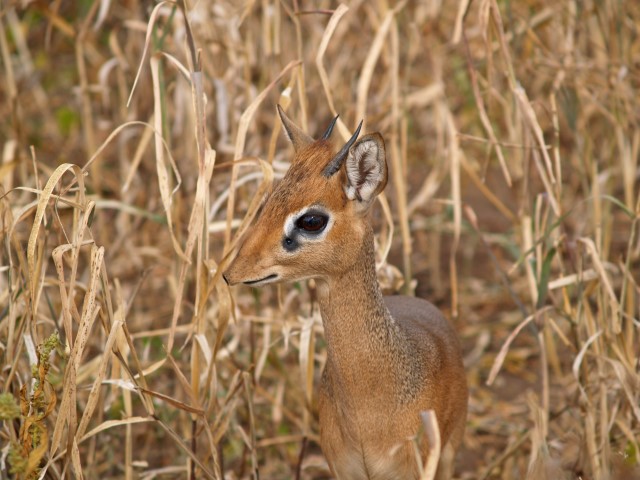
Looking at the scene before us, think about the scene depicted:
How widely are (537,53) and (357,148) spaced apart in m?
1.85

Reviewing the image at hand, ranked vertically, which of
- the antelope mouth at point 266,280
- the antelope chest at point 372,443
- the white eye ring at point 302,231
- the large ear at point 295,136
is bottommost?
the antelope chest at point 372,443

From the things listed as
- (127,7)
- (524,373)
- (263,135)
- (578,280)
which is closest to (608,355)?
(578,280)

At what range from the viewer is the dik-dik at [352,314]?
7.58 feet

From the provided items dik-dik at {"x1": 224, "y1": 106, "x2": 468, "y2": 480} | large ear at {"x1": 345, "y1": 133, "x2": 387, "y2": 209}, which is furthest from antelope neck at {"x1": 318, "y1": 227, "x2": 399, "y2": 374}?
large ear at {"x1": 345, "y1": 133, "x2": 387, "y2": 209}

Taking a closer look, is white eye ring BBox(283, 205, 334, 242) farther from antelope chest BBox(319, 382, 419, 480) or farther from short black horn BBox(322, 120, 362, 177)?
antelope chest BBox(319, 382, 419, 480)

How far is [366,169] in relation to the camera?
2.35 meters

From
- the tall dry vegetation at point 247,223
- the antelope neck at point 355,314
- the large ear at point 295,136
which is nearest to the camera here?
the antelope neck at point 355,314

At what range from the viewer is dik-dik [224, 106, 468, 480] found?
2.31m

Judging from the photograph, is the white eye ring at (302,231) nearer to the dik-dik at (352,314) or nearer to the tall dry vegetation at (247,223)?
the dik-dik at (352,314)

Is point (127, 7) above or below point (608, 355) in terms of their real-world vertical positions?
above

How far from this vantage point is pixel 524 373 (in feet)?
Answer: 14.0

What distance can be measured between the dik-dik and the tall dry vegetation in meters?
0.29

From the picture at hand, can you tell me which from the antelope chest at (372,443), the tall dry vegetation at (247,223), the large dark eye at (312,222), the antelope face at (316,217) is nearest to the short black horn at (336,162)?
the antelope face at (316,217)

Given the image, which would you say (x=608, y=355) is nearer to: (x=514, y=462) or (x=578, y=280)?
(x=578, y=280)
